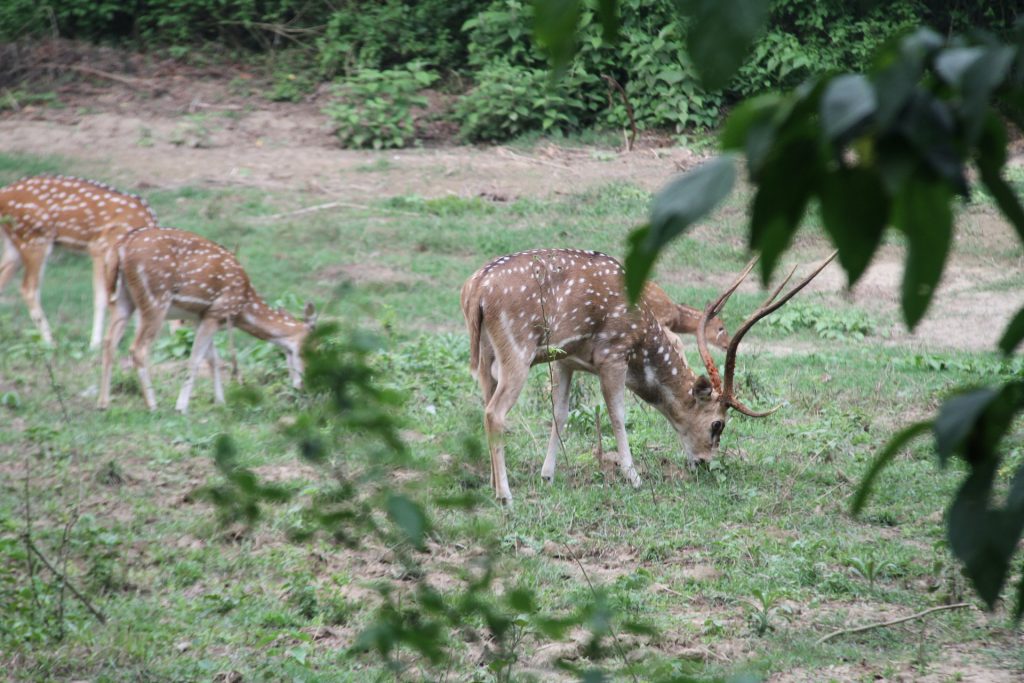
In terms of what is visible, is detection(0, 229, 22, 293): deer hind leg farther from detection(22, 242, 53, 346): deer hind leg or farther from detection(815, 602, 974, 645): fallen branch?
detection(815, 602, 974, 645): fallen branch

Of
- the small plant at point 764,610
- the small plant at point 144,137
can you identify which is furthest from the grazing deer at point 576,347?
the small plant at point 144,137

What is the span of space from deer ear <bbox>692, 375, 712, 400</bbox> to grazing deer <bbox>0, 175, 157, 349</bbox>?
249 inches

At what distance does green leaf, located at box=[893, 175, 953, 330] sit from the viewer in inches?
42.1

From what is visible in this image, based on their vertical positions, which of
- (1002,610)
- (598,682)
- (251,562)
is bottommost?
(251,562)

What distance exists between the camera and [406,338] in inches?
439

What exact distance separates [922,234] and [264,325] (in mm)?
9615

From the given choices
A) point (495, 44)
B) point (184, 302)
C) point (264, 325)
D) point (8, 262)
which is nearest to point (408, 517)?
point (184, 302)

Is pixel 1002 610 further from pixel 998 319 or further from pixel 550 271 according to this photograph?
pixel 998 319

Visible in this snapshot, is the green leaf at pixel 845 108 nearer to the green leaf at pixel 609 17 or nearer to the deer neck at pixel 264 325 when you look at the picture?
the green leaf at pixel 609 17

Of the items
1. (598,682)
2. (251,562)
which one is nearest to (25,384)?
(251,562)

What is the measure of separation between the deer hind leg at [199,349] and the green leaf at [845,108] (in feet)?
28.6

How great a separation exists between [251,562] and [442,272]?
24.3 ft

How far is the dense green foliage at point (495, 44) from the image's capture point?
18.0 metres

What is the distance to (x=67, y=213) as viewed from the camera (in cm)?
1182
